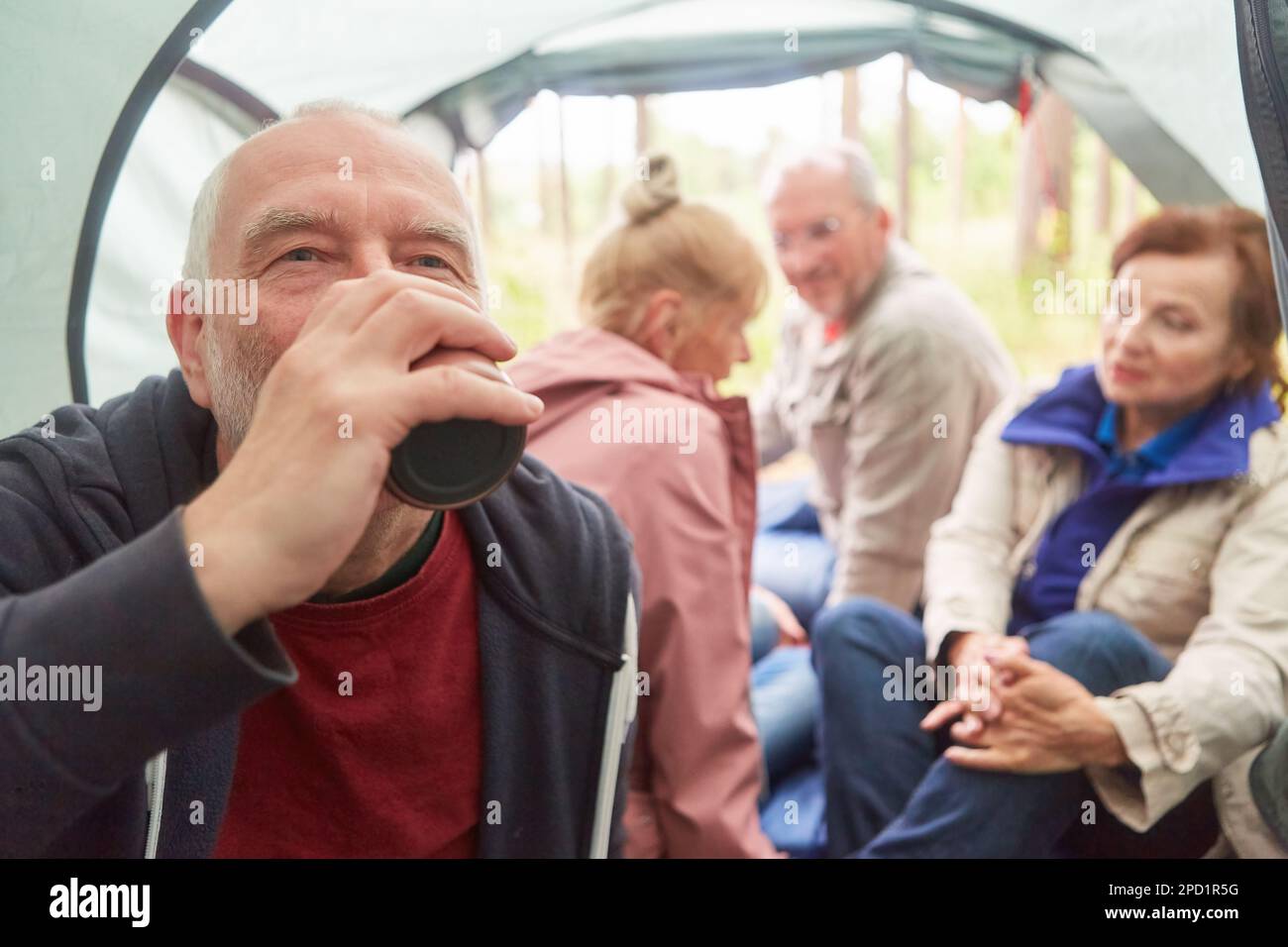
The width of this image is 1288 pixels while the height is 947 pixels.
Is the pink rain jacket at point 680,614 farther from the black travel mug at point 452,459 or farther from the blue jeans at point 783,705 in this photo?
the black travel mug at point 452,459

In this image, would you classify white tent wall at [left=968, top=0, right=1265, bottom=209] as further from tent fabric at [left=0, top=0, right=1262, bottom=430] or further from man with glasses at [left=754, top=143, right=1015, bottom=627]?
man with glasses at [left=754, top=143, right=1015, bottom=627]

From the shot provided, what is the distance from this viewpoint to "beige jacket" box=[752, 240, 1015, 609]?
209 cm

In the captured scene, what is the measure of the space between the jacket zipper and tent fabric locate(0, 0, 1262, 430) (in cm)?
59

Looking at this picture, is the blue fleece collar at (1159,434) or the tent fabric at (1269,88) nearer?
the tent fabric at (1269,88)

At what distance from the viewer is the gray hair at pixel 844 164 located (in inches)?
89.6

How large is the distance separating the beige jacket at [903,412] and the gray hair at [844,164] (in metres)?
0.17

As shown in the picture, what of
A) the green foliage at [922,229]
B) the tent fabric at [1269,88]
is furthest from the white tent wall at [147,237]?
the green foliage at [922,229]

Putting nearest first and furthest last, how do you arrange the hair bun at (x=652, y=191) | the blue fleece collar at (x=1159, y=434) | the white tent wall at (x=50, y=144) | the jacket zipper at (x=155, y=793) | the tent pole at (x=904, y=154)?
the jacket zipper at (x=155, y=793) → the white tent wall at (x=50, y=144) → the blue fleece collar at (x=1159, y=434) → the hair bun at (x=652, y=191) → the tent pole at (x=904, y=154)

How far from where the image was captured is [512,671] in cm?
104

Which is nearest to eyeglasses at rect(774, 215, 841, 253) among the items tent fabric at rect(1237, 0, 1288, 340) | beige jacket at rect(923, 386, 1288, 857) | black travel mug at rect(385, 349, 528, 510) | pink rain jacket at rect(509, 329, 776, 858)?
beige jacket at rect(923, 386, 1288, 857)

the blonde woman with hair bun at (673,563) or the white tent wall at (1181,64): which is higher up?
the white tent wall at (1181,64)

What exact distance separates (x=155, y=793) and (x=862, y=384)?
5.01 feet
